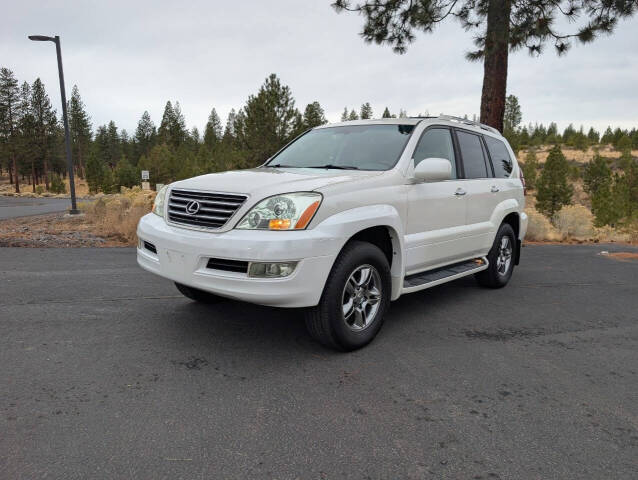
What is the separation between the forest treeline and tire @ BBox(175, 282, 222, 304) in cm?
2672

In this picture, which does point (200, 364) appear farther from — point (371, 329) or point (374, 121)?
point (374, 121)

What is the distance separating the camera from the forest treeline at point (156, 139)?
104ft

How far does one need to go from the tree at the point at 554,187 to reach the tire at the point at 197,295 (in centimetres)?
3653

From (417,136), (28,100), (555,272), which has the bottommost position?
(555,272)

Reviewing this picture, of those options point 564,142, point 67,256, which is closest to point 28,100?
point 67,256

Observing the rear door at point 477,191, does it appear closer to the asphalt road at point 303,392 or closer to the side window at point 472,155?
the side window at point 472,155

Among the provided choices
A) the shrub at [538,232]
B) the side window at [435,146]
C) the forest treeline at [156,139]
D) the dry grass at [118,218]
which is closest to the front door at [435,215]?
the side window at [435,146]

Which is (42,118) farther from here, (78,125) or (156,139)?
(156,139)

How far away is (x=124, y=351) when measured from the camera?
3.65 meters

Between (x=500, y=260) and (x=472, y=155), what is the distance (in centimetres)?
149

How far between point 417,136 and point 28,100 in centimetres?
7679

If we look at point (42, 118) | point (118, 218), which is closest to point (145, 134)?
point (42, 118)

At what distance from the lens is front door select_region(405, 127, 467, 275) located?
14.1 feet

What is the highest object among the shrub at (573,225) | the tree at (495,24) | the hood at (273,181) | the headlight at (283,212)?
the tree at (495,24)
